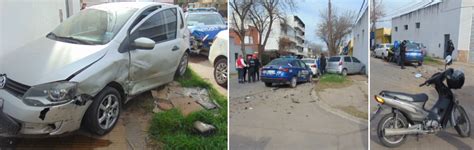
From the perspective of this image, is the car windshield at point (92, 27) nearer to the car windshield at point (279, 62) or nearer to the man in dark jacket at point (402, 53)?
the car windshield at point (279, 62)

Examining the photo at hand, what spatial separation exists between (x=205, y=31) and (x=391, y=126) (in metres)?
1.70

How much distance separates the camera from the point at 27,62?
2.44 meters

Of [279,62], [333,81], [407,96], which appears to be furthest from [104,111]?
[407,96]

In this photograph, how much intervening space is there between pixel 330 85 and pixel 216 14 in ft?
3.68

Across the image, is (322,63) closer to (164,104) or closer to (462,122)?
(462,122)

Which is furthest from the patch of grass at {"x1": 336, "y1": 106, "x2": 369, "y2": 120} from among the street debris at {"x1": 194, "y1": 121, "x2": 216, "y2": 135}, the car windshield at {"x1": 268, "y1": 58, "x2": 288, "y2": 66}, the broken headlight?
the broken headlight

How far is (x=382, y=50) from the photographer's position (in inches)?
113

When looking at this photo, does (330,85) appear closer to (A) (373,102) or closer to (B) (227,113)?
(A) (373,102)

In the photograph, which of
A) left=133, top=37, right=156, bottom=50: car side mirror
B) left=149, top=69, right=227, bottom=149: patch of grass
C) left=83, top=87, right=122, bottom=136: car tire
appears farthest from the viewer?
left=149, top=69, right=227, bottom=149: patch of grass

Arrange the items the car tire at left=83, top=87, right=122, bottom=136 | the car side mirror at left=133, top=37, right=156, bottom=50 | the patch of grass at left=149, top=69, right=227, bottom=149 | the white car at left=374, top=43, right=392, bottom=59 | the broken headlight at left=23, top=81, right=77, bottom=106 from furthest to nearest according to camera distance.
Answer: the white car at left=374, top=43, right=392, bottom=59
the patch of grass at left=149, top=69, right=227, bottom=149
the car side mirror at left=133, top=37, right=156, bottom=50
the car tire at left=83, top=87, right=122, bottom=136
the broken headlight at left=23, top=81, right=77, bottom=106

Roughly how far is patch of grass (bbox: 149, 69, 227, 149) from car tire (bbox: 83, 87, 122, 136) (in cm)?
30

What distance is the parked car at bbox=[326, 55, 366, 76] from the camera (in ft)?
9.45

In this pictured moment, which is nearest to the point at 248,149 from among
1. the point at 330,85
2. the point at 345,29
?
the point at 330,85

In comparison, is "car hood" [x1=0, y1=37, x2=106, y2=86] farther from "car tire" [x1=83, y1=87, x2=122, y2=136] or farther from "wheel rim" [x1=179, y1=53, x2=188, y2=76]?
"wheel rim" [x1=179, y1=53, x2=188, y2=76]
